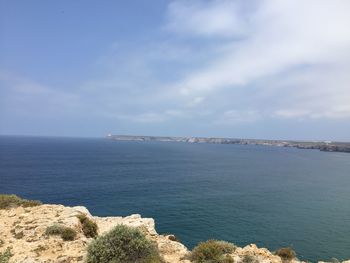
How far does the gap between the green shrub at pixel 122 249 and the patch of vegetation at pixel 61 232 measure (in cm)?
385

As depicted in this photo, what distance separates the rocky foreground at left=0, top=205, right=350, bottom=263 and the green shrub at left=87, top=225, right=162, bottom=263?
1.20 m

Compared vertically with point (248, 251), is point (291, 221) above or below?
below

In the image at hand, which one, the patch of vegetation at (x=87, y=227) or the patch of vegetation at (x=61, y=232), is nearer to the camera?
the patch of vegetation at (x=61, y=232)

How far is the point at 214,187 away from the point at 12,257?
71.0 metres

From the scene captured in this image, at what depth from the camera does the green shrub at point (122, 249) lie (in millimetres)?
16312

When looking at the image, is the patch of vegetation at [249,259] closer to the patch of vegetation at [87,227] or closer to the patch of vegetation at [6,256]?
the patch of vegetation at [87,227]

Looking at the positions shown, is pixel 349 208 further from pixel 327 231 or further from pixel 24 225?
pixel 24 225

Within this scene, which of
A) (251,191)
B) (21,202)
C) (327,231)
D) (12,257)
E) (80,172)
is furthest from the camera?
(80,172)

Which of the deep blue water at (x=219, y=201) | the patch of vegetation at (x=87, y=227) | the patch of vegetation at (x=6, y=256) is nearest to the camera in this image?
the patch of vegetation at (x=6, y=256)

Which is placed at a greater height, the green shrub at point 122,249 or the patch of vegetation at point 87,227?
the green shrub at point 122,249

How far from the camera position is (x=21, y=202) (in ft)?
98.0

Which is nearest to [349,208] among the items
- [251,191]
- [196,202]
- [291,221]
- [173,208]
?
[291,221]

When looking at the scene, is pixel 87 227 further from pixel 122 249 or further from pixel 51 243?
pixel 122 249

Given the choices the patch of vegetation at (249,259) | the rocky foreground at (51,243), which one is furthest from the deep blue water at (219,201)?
the patch of vegetation at (249,259)
